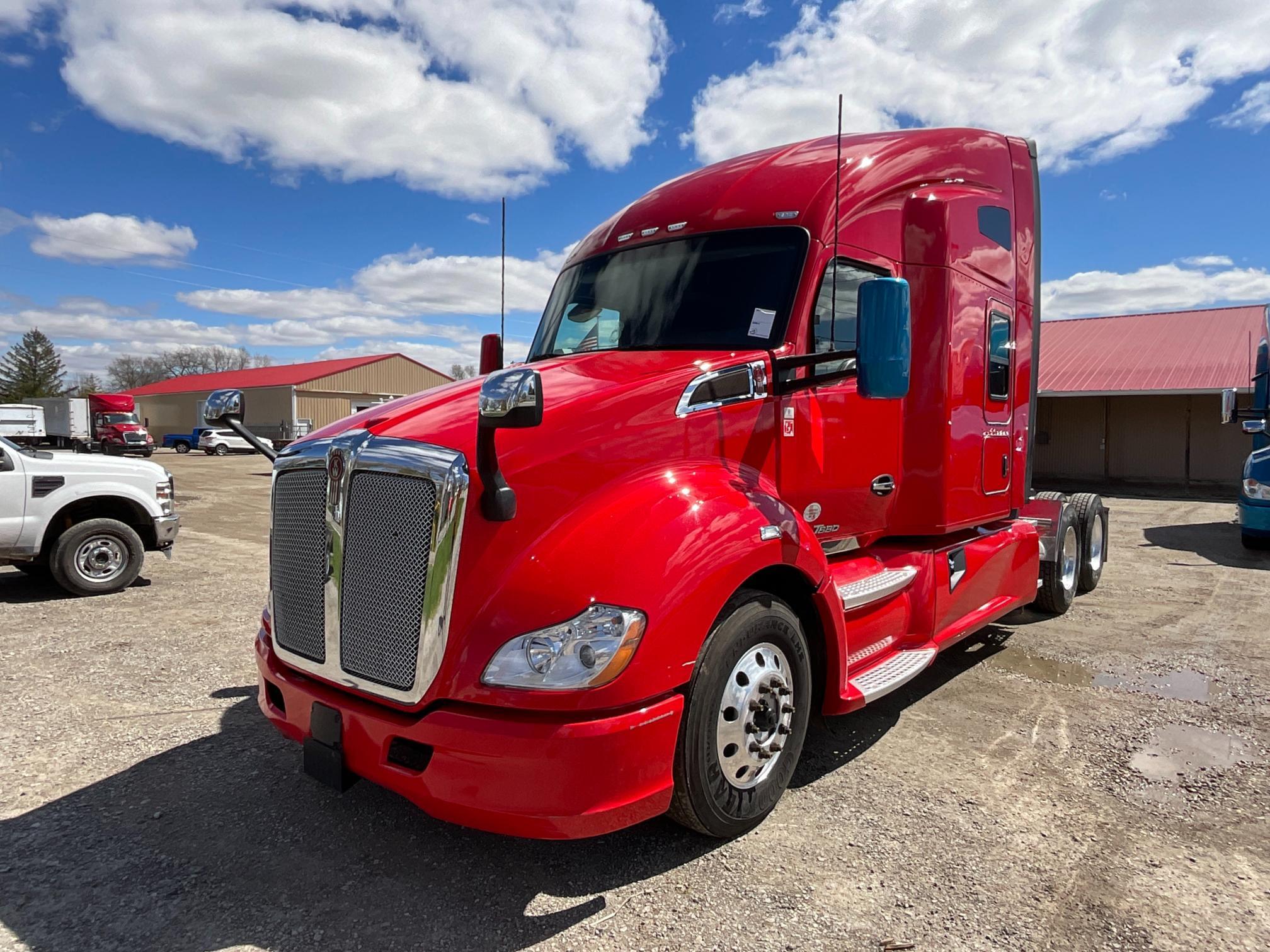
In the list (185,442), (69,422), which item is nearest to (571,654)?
(69,422)

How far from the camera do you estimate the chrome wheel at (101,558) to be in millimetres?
7766

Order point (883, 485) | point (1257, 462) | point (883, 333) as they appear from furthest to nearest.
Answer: point (1257, 462) < point (883, 485) < point (883, 333)

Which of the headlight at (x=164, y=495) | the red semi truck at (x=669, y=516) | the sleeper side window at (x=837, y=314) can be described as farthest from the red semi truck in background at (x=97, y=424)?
the sleeper side window at (x=837, y=314)

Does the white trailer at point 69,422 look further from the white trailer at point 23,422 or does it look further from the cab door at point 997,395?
the cab door at point 997,395

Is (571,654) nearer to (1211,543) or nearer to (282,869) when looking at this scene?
(282,869)

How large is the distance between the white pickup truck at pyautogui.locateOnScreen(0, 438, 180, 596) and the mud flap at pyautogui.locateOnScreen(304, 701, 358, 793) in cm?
621

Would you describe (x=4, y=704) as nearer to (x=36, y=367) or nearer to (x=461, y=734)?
(x=461, y=734)

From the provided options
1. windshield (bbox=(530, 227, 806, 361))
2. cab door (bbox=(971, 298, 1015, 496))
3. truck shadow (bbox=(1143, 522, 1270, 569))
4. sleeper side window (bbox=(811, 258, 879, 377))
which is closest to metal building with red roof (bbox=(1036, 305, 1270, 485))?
truck shadow (bbox=(1143, 522, 1270, 569))

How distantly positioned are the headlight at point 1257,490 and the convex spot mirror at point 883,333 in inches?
384

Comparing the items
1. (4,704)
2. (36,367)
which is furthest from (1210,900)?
(36,367)

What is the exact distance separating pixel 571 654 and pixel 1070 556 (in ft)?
20.7

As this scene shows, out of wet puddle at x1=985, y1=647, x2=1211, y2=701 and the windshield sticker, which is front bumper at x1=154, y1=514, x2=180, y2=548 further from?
wet puddle at x1=985, y1=647, x2=1211, y2=701

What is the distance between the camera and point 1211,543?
11812mm

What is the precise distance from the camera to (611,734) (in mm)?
2600
